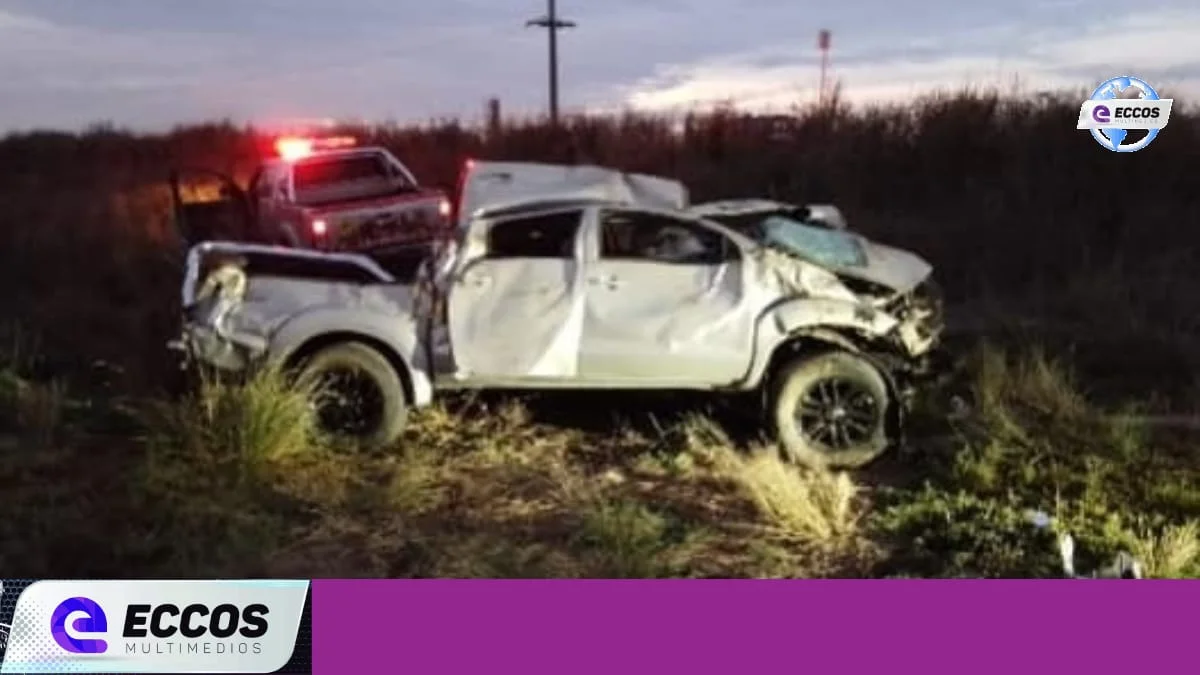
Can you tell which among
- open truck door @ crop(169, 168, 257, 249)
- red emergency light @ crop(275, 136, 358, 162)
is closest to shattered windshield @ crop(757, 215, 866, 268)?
red emergency light @ crop(275, 136, 358, 162)

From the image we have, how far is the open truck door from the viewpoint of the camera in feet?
41.7

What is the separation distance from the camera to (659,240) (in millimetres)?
8664

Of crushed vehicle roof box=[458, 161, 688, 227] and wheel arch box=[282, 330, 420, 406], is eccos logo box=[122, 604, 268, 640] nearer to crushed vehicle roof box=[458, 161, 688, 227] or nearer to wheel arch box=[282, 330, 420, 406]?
wheel arch box=[282, 330, 420, 406]

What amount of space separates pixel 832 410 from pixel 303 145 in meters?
6.32

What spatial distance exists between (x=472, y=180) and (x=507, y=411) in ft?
4.90

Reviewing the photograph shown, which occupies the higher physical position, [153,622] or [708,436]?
[153,622]

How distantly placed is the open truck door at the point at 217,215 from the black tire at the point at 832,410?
607cm

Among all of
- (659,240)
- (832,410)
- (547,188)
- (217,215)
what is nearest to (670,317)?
(659,240)

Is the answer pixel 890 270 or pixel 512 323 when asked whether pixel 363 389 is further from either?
pixel 890 270

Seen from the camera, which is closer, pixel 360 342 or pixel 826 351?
pixel 826 351

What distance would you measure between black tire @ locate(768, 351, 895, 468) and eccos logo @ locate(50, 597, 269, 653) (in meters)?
3.90

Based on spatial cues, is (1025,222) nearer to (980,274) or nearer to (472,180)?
(980,274)

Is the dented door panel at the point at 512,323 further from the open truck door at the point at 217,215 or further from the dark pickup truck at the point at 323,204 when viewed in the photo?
the open truck door at the point at 217,215

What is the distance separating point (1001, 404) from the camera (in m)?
9.19
